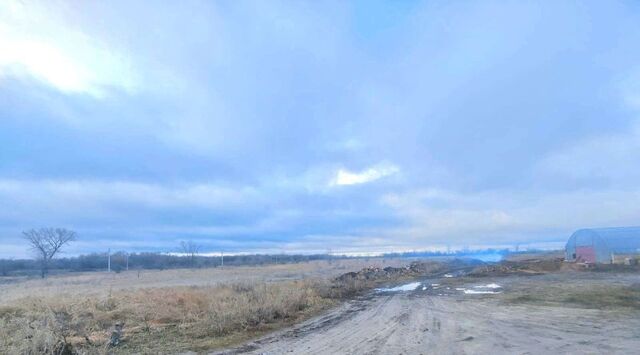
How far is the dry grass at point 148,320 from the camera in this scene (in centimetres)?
1328

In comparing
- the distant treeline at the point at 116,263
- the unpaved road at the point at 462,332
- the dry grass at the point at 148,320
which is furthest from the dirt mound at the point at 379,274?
the distant treeline at the point at 116,263

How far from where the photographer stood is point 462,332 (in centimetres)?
1494

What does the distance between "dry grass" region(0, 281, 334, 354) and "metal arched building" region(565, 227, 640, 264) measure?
4524cm

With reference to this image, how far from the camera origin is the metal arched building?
57188 mm

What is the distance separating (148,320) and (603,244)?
5554 cm

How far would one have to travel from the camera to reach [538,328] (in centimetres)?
1534

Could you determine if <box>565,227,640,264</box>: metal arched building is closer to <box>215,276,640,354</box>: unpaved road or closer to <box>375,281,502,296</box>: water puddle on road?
<box>375,281,502,296</box>: water puddle on road

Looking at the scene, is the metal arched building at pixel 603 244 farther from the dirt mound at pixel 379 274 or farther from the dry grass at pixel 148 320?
the dry grass at pixel 148 320

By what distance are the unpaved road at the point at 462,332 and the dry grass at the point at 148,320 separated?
155cm

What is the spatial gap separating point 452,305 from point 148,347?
14.1 m

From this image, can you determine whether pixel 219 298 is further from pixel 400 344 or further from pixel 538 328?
pixel 538 328

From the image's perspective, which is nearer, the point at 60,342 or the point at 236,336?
the point at 60,342

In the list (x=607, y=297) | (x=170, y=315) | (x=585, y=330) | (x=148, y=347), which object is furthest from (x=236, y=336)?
(x=607, y=297)

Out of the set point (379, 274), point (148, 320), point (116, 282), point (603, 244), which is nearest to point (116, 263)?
point (116, 282)
